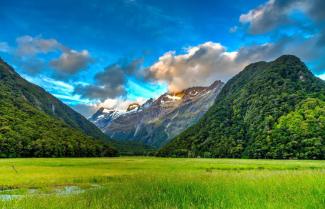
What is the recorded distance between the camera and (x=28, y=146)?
146750 millimetres

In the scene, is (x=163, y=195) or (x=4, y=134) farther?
(x=4, y=134)

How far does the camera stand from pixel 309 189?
16141 millimetres

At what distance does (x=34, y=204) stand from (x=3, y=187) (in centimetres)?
1833

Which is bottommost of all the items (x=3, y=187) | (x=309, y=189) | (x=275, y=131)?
(x=3, y=187)

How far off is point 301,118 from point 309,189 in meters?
173

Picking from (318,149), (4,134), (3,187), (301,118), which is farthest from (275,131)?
(3,187)

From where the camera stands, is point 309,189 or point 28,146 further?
point 28,146

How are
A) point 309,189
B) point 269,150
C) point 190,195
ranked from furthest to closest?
point 269,150 < point 190,195 < point 309,189

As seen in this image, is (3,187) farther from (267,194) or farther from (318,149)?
(318,149)

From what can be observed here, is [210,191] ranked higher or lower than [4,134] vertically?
lower

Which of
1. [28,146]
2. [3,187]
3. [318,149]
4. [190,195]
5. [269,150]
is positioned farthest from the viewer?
[269,150]

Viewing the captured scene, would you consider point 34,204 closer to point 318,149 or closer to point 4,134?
point 318,149

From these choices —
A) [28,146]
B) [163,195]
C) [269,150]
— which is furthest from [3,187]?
[269,150]

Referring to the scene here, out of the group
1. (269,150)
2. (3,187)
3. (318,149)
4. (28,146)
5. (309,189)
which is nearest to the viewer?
(309,189)
